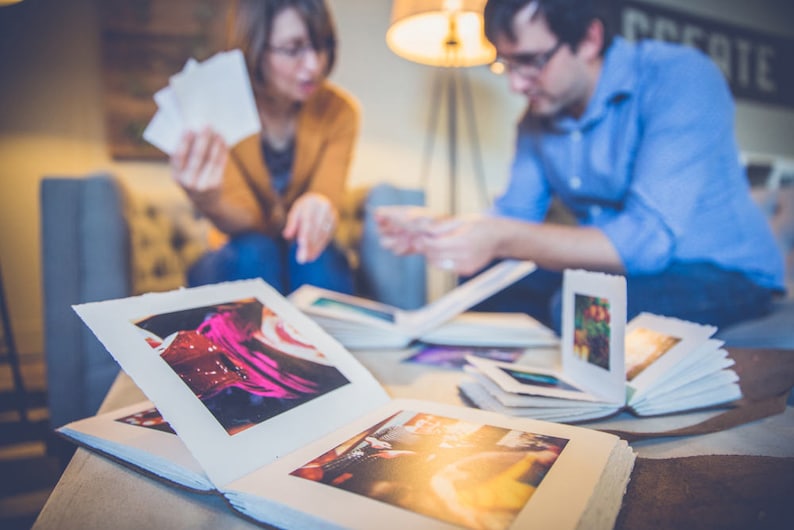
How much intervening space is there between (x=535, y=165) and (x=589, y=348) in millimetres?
821

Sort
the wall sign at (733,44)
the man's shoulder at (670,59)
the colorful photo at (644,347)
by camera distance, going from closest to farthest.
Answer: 1. the colorful photo at (644,347)
2. the man's shoulder at (670,59)
3. the wall sign at (733,44)

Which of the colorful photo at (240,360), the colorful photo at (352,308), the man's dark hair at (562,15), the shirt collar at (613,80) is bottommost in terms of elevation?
the colorful photo at (352,308)

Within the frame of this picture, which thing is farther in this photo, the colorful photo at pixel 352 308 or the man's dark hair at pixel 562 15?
the man's dark hair at pixel 562 15

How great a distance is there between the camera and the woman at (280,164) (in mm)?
979

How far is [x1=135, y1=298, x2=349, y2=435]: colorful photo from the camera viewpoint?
373mm

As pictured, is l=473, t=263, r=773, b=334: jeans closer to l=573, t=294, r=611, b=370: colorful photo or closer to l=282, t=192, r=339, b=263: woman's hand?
l=573, t=294, r=611, b=370: colorful photo

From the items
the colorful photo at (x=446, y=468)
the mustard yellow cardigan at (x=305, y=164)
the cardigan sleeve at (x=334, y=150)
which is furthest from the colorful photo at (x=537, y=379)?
the cardigan sleeve at (x=334, y=150)

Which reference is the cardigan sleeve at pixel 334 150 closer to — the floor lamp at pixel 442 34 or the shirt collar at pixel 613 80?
the floor lamp at pixel 442 34

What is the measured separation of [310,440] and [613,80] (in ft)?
3.10

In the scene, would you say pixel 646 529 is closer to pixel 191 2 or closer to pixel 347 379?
pixel 347 379

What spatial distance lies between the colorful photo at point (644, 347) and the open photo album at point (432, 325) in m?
0.21

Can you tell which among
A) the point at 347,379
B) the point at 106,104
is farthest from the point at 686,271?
the point at 106,104

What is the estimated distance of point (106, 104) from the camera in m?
1.62

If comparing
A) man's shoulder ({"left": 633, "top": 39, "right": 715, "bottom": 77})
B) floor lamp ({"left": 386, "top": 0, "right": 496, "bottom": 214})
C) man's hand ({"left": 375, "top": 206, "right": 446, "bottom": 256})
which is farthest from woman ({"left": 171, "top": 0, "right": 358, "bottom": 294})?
man's shoulder ({"left": 633, "top": 39, "right": 715, "bottom": 77})
